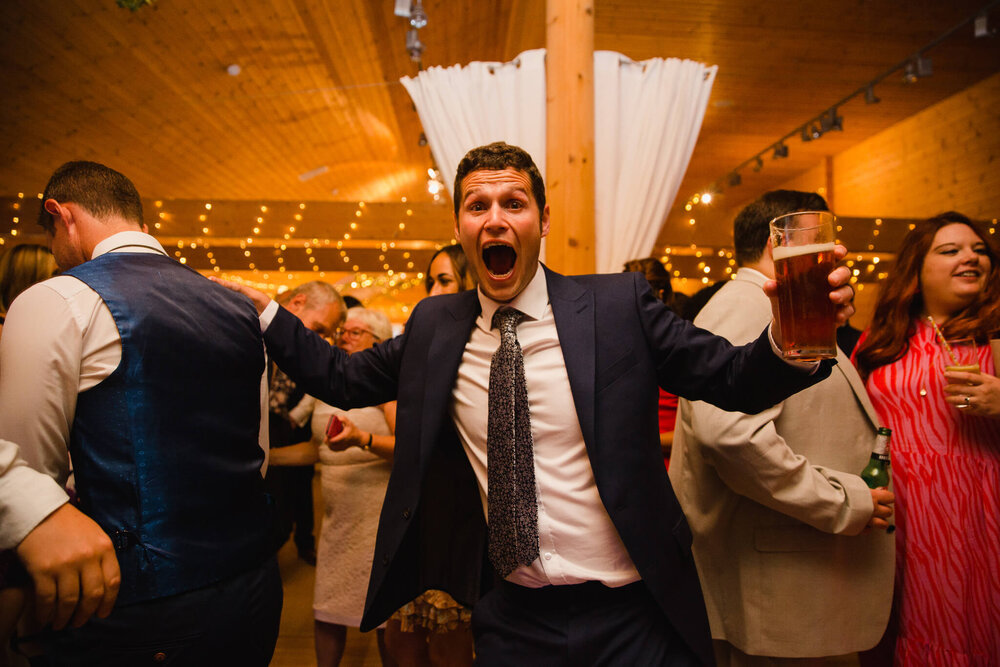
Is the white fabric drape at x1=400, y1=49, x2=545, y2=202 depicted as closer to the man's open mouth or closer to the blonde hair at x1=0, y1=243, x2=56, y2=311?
the man's open mouth

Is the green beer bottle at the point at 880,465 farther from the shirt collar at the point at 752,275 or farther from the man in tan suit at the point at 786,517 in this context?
the shirt collar at the point at 752,275

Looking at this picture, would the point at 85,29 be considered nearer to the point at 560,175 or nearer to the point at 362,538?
the point at 560,175

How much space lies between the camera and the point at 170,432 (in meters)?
1.21

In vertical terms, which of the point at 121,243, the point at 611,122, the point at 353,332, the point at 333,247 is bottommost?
the point at 353,332

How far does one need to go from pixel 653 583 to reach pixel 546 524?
9.2 inches

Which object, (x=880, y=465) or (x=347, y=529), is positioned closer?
(x=880, y=465)

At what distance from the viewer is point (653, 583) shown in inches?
45.0

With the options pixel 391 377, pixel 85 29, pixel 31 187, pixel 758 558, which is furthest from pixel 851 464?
pixel 31 187

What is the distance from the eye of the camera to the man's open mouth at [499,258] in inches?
52.4

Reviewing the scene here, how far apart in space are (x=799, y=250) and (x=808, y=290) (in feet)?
0.24

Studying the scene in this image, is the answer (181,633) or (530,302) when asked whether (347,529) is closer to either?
(181,633)

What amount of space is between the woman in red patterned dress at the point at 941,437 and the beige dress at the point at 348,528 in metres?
1.74

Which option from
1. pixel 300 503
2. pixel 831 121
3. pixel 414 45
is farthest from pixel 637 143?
pixel 831 121

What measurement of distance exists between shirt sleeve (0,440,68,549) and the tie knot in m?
0.84
